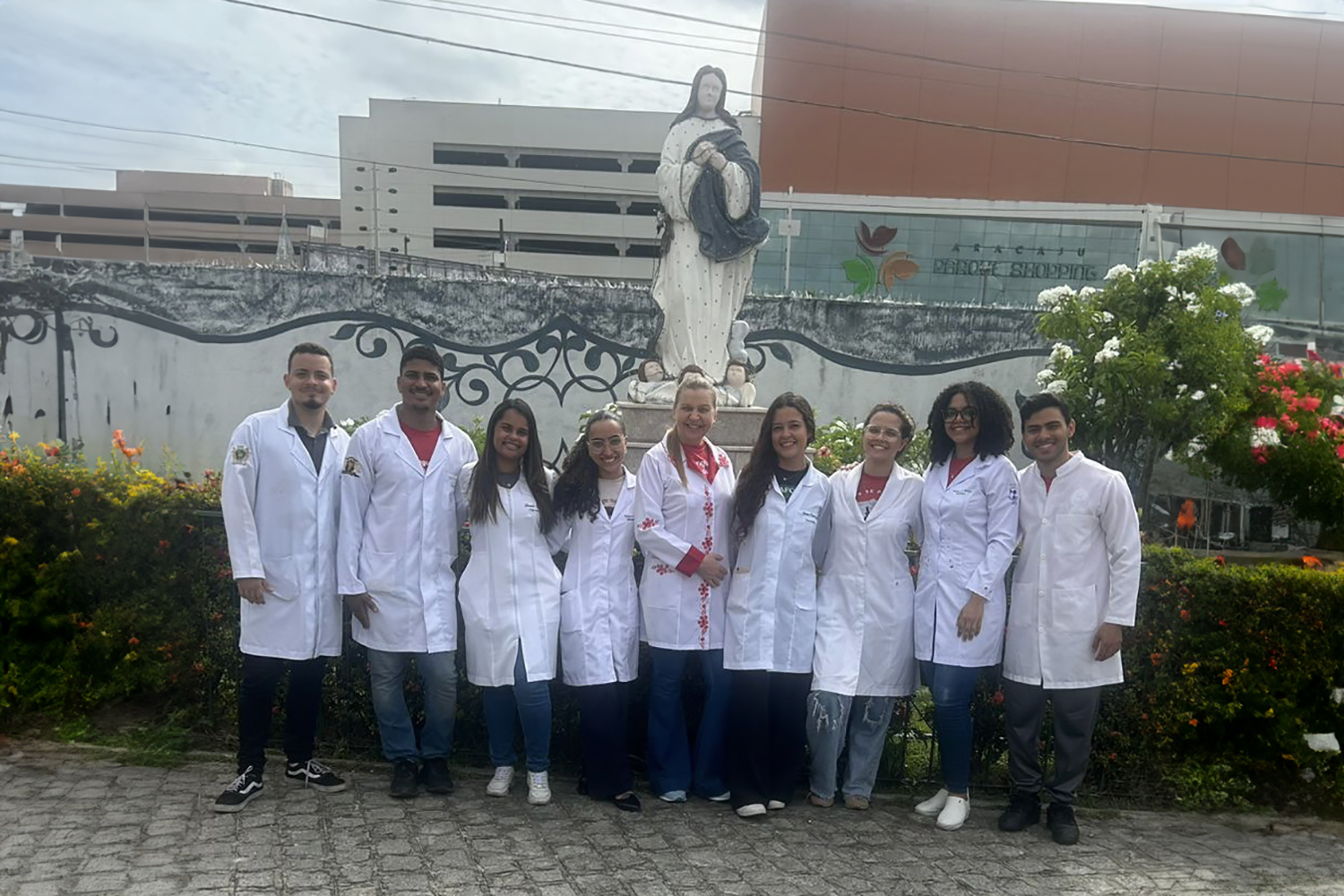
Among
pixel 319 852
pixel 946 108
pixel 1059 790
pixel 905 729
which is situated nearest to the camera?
pixel 319 852

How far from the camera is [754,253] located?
670 cm

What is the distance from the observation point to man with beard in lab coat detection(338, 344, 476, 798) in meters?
3.71

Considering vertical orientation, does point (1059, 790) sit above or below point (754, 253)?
below

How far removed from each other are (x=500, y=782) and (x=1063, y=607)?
2220 millimetres

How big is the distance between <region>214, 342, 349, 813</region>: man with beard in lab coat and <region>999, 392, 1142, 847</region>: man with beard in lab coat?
2600 millimetres

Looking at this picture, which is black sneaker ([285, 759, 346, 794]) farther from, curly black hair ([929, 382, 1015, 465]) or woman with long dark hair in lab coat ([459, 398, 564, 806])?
curly black hair ([929, 382, 1015, 465])

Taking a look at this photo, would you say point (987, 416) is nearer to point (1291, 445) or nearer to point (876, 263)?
point (1291, 445)

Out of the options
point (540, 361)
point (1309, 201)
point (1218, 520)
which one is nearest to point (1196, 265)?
point (1218, 520)

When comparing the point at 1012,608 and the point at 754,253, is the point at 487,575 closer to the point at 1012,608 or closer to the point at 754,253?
the point at 1012,608

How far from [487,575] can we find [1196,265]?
6.33 m

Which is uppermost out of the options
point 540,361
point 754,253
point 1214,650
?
point 754,253

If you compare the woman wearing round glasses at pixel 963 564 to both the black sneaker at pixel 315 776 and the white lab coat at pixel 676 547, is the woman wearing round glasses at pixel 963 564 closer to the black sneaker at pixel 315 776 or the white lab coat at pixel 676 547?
the white lab coat at pixel 676 547

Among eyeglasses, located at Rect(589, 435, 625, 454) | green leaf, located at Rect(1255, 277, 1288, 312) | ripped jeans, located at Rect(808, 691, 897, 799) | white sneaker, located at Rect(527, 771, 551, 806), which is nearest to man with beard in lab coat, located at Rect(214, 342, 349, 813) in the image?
white sneaker, located at Rect(527, 771, 551, 806)

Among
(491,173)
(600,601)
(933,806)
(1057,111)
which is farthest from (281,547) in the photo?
(491,173)
